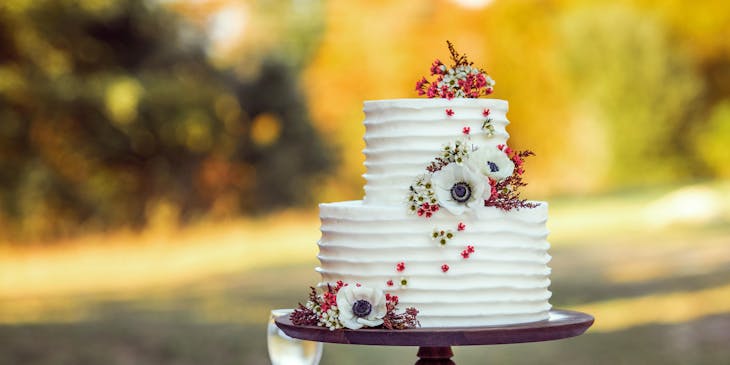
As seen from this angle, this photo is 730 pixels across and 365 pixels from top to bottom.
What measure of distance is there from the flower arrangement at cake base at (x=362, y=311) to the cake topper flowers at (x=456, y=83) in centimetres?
69

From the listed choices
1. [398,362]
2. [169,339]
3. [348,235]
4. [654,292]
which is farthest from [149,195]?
[348,235]

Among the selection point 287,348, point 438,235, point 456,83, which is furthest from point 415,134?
point 287,348

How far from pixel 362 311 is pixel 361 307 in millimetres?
15

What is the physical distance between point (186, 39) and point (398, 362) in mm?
6474

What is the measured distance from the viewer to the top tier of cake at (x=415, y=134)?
3.60 m

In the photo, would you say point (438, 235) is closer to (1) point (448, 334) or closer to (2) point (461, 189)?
(2) point (461, 189)

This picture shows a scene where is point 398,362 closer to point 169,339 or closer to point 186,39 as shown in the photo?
point 169,339

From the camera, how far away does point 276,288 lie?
1311cm

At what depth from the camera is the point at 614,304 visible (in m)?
12.3

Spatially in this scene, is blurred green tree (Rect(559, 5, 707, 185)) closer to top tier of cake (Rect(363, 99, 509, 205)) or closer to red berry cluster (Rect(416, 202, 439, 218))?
top tier of cake (Rect(363, 99, 509, 205))

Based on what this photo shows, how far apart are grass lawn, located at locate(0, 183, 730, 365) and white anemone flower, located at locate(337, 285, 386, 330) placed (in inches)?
287

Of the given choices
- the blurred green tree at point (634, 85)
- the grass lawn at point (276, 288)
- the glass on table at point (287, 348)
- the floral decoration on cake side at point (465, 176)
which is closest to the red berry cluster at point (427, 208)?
the floral decoration on cake side at point (465, 176)

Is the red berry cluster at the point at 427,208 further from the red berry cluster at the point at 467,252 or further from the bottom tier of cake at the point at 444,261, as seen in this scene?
the red berry cluster at the point at 467,252

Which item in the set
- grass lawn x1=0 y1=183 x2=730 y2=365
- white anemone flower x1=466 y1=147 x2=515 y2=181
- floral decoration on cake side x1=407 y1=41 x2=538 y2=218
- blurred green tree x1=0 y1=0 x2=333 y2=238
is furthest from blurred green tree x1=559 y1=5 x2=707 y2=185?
white anemone flower x1=466 y1=147 x2=515 y2=181
